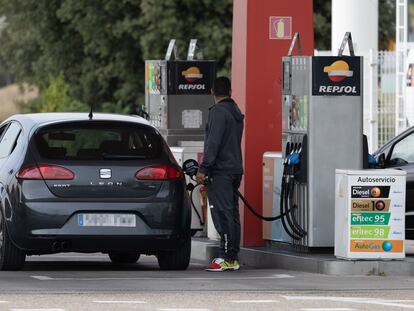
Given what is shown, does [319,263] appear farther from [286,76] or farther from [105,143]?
[105,143]

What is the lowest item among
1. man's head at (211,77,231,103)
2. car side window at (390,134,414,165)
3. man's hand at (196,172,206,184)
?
A: man's hand at (196,172,206,184)

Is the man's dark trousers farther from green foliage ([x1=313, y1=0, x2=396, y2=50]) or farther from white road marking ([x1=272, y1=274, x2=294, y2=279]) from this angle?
green foliage ([x1=313, y1=0, x2=396, y2=50])

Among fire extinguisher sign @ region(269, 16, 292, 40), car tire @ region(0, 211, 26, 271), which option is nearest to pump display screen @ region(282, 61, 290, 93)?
fire extinguisher sign @ region(269, 16, 292, 40)

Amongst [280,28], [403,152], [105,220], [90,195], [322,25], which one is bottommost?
[105,220]

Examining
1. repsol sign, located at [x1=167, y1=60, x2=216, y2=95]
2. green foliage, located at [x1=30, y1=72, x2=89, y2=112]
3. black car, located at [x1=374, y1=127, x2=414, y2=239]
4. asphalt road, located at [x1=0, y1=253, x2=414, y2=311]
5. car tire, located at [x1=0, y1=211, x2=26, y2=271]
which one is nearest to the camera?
asphalt road, located at [x1=0, y1=253, x2=414, y2=311]

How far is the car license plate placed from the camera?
580 inches

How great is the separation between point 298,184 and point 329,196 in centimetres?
38

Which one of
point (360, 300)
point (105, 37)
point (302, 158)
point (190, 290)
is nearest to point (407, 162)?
point (302, 158)

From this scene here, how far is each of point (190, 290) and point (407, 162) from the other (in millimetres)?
5014

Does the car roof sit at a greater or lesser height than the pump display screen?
lesser

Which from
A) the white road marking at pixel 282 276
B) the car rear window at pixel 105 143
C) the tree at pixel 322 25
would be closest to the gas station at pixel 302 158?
the white road marking at pixel 282 276

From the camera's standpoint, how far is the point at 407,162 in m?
17.3

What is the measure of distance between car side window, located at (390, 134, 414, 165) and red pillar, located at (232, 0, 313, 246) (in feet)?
4.23

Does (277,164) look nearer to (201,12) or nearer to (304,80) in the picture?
(304,80)
